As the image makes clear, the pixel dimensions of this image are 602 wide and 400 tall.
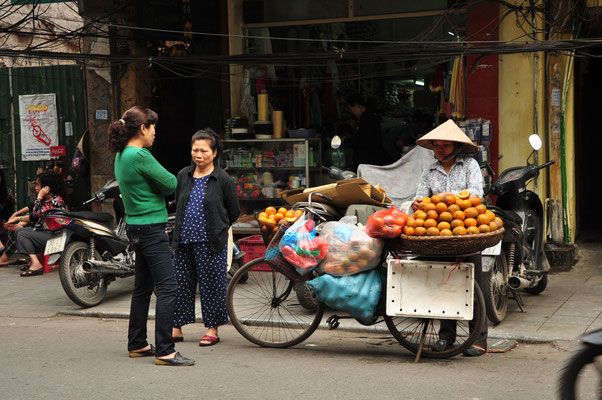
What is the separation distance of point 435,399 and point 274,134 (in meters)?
6.90

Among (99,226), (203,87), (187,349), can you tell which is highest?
(203,87)

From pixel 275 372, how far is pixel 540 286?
12.3 feet

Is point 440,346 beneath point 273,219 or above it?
beneath

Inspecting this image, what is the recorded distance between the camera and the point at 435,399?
469cm

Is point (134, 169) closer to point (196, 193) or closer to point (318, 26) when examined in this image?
point (196, 193)

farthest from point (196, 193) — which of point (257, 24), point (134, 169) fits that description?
point (257, 24)

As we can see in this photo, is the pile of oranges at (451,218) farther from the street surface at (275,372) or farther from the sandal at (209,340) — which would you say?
the sandal at (209,340)

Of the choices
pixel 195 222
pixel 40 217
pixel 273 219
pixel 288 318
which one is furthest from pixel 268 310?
pixel 40 217

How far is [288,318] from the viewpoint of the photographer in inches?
252

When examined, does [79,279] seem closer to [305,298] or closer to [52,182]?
[52,182]

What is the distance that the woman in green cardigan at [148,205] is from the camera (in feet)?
18.3

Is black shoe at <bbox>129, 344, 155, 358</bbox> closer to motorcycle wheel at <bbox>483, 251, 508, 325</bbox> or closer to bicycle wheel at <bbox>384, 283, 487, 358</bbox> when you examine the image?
bicycle wheel at <bbox>384, 283, 487, 358</bbox>

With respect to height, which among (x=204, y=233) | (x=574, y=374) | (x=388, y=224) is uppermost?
(x=388, y=224)

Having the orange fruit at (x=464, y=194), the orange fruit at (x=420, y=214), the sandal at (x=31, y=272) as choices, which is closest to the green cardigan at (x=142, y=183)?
the orange fruit at (x=420, y=214)
